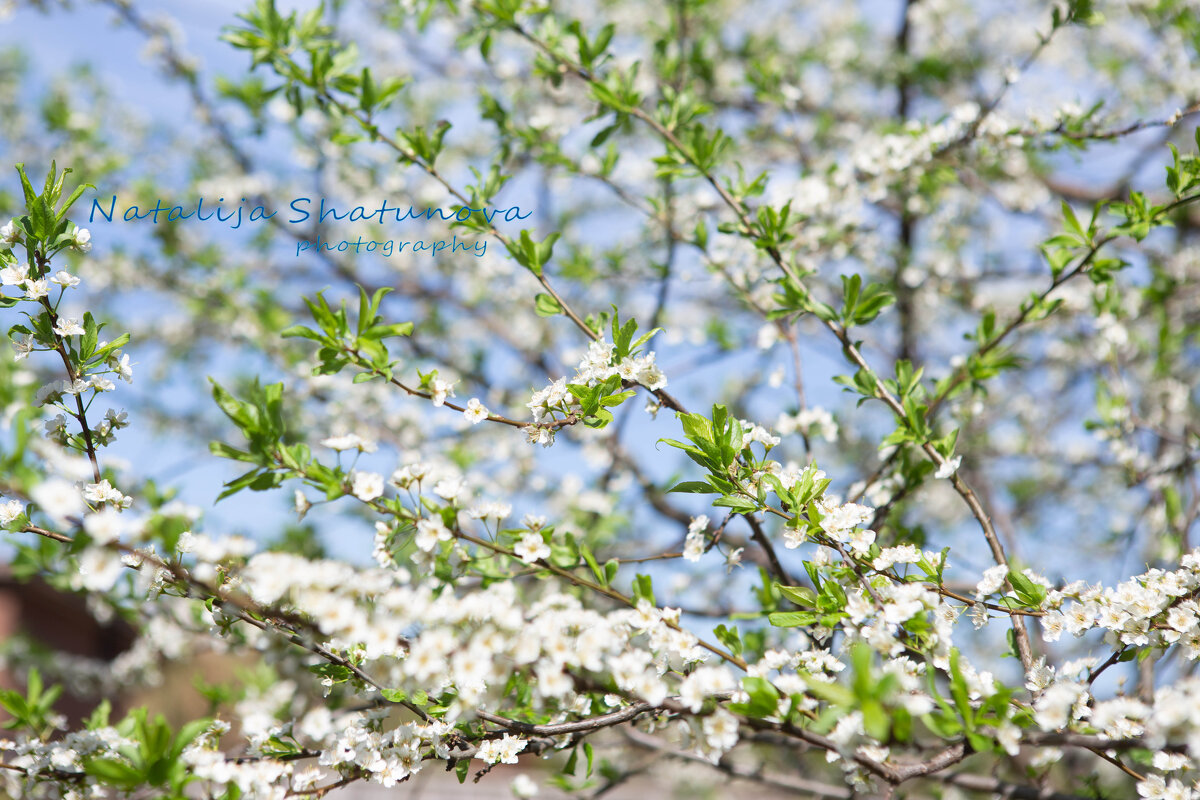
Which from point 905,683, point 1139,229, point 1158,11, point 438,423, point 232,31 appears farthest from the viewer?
point 438,423

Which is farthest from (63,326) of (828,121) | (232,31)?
(828,121)

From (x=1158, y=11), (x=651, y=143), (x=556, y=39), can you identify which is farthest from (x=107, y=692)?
(x=1158, y=11)

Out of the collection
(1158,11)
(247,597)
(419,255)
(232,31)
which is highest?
(1158,11)

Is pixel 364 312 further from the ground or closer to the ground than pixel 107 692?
further from the ground

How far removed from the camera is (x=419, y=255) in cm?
505

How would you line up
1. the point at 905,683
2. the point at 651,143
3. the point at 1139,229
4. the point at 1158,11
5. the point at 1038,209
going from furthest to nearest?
the point at 651,143 < the point at 1038,209 < the point at 1158,11 < the point at 1139,229 < the point at 905,683

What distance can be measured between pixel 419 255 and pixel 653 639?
13.4 feet

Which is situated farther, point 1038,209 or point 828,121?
point 1038,209

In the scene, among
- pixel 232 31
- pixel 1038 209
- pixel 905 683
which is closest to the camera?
pixel 905 683

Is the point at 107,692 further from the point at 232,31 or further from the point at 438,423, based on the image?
the point at 232,31

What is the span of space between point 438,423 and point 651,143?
2347mm

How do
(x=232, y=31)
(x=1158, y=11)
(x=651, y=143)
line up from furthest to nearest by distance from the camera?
(x=651, y=143)
(x=1158, y=11)
(x=232, y=31)

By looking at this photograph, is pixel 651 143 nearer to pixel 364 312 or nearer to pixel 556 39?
pixel 556 39

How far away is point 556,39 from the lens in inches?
95.9
